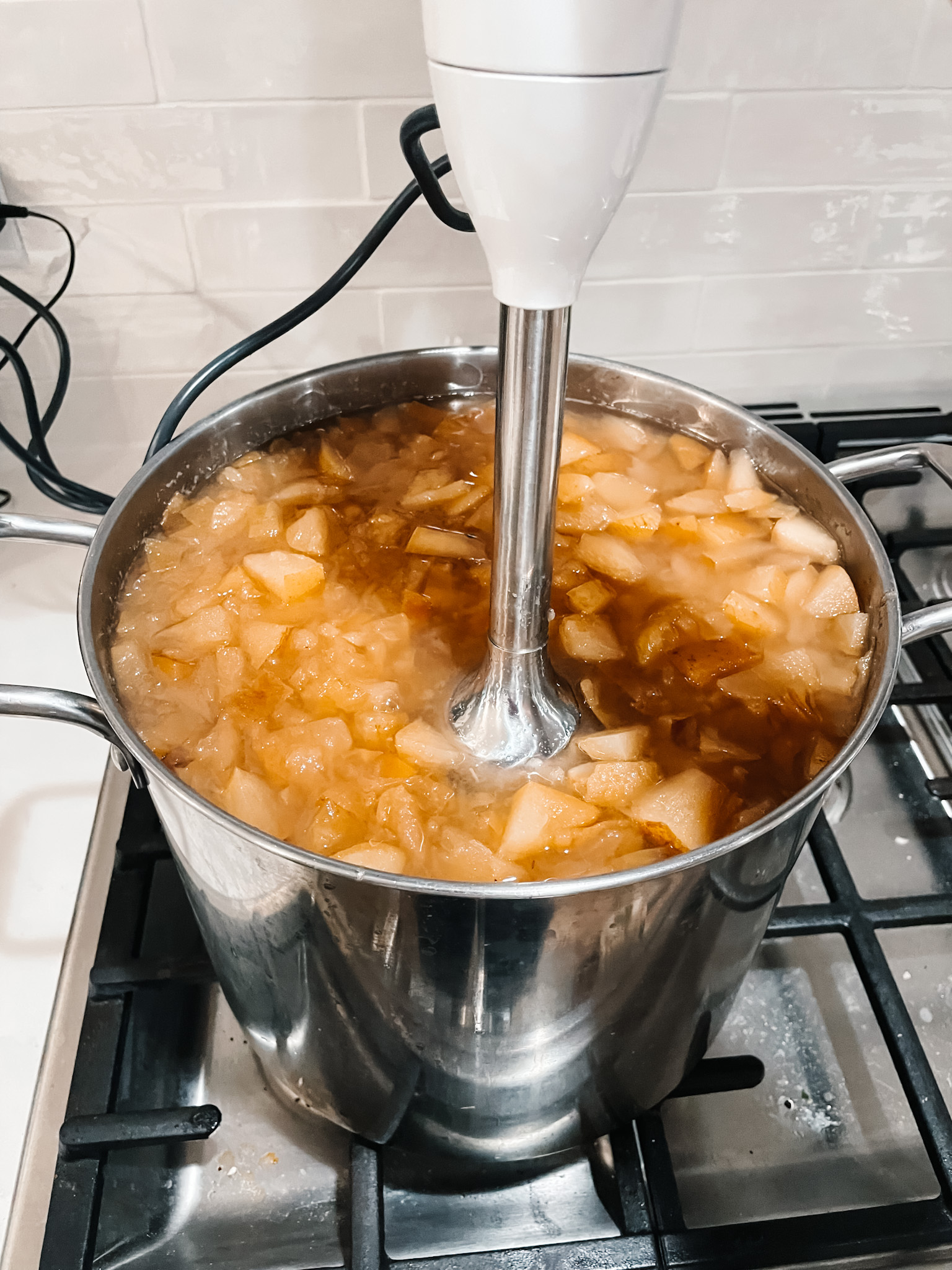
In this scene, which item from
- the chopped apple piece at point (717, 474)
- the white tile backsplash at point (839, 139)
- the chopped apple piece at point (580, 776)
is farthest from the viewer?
the white tile backsplash at point (839, 139)

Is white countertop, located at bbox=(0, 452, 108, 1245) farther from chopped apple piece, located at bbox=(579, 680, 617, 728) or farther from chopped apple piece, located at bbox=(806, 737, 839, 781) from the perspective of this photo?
chopped apple piece, located at bbox=(806, 737, 839, 781)

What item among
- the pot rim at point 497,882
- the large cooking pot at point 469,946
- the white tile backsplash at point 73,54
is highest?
the white tile backsplash at point 73,54

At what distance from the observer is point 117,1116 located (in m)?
0.60

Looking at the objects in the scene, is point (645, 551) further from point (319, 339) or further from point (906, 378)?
point (906, 378)

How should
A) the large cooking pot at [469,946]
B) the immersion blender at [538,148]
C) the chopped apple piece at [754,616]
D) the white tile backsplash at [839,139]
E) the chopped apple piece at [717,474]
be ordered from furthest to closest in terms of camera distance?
the white tile backsplash at [839,139] → the chopped apple piece at [717,474] → the chopped apple piece at [754,616] → the large cooking pot at [469,946] → the immersion blender at [538,148]

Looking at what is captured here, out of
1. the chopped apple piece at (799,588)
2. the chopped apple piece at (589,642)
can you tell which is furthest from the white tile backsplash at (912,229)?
the chopped apple piece at (589,642)

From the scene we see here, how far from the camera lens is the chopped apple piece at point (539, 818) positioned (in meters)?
0.50

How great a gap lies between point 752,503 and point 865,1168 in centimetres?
46

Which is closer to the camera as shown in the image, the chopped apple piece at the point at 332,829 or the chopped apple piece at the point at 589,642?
the chopped apple piece at the point at 332,829

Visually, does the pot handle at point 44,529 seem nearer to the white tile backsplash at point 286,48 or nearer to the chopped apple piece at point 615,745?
the chopped apple piece at point 615,745

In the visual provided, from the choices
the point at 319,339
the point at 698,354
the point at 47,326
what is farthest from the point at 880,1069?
the point at 47,326

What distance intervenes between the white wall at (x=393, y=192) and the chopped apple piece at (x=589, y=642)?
446 millimetres

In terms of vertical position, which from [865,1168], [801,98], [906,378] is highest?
[801,98]

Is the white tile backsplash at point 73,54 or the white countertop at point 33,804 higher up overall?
the white tile backsplash at point 73,54
